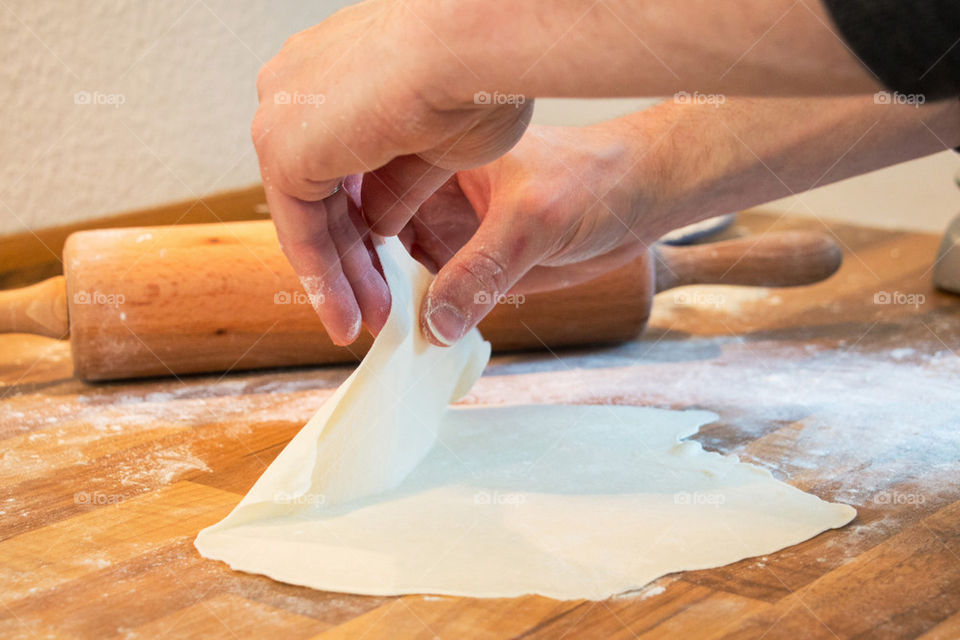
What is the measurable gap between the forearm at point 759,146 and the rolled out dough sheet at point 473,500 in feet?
1.01

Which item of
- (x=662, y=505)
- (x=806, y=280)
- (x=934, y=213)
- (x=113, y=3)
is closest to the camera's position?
(x=662, y=505)

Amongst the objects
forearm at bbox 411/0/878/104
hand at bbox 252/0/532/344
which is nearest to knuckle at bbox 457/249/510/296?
hand at bbox 252/0/532/344

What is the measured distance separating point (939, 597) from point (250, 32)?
6.73 feet

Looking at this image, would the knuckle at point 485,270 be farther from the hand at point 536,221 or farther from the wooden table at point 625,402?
the wooden table at point 625,402

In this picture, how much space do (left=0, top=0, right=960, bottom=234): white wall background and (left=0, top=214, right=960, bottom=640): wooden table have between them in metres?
0.49

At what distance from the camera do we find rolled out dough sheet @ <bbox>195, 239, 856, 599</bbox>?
839 millimetres

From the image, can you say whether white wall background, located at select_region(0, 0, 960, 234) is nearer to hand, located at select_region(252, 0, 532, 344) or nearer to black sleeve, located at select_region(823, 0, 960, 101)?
hand, located at select_region(252, 0, 532, 344)

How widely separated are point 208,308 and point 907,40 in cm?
112

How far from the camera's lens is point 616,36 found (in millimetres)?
609

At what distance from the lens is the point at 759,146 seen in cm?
122

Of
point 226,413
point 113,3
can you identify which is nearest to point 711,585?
point 226,413

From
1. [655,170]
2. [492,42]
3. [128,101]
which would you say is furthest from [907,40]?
[128,101]

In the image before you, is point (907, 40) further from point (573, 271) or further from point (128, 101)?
point (128, 101)

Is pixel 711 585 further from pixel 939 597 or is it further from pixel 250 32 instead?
pixel 250 32
